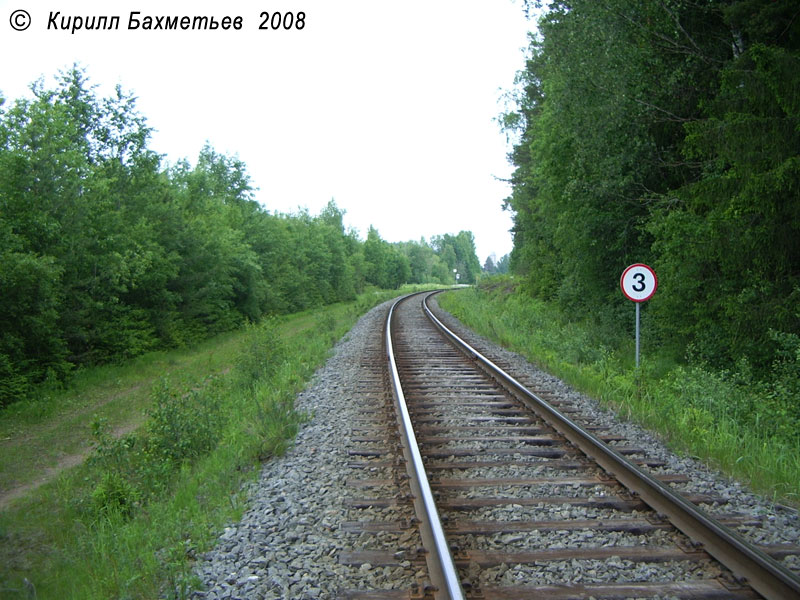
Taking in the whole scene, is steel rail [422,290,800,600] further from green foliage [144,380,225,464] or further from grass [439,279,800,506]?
green foliage [144,380,225,464]

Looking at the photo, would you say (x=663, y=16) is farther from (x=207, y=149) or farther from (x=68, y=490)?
(x=207, y=149)

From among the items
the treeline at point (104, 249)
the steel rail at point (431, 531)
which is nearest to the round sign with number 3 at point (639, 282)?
the steel rail at point (431, 531)

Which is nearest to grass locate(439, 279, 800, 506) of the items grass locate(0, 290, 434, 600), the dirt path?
grass locate(0, 290, 434, 600)

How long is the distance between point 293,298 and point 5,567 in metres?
39.3

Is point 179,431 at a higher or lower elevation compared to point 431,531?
lower

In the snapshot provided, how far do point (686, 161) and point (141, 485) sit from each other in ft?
37.9

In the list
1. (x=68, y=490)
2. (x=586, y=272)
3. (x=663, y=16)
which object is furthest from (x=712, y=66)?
(x=68, y=490)

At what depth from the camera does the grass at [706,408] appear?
219 inches

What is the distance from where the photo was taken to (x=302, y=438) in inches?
278

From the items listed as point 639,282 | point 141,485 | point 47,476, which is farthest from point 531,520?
point 47,476

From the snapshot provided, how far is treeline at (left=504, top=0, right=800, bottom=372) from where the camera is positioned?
26.8 ft

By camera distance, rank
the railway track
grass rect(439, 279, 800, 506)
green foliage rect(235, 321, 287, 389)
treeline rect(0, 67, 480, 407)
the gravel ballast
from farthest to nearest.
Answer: treeline rect(0, 67, 480, 407) < green foliage rect(235, 321, 287, 389) < grass rect(439, 279, 800, 506) < the gravel ballast < the railway track

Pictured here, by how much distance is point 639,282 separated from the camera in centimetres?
970

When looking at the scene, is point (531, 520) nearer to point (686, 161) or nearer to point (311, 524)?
point (311, 524)
